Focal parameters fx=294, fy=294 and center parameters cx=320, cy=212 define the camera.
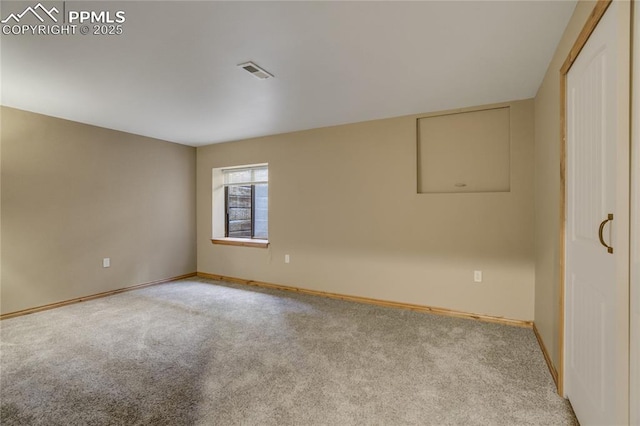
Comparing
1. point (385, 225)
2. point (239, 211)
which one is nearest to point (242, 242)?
point (239, 211)

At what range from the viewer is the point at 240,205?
5.23 metres

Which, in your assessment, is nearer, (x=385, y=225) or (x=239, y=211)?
(x=385, y=225)

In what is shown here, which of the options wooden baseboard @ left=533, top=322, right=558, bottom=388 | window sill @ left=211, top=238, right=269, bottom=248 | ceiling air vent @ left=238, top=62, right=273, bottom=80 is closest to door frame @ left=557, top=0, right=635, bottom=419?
wooden baseboard @ left=533, top=322, right=558, bottom=388

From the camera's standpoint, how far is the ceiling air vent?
2246 mm

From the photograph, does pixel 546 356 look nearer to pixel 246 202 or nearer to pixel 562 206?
pixel 562 206

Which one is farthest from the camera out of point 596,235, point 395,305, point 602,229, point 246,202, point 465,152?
point 246,202

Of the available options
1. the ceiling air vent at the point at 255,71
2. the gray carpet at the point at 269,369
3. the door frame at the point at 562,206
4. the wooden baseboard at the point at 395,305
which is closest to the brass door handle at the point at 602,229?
the door frame at the point at 562,206

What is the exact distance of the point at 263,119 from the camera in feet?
11.9

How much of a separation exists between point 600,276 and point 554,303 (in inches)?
34.0

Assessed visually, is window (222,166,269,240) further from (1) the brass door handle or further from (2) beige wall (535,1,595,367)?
(1) the brass door handle

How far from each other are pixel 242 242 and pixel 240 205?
821mm

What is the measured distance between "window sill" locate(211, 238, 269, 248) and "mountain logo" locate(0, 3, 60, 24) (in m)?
3.27

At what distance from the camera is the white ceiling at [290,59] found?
66.5 inches

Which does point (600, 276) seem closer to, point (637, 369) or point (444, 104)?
point (637, 369)
